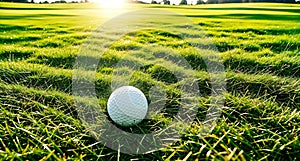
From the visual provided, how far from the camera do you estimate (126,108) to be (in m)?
3.19

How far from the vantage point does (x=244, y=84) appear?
4059 millimetres

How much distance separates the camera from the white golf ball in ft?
10.5

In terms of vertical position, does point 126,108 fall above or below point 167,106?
above

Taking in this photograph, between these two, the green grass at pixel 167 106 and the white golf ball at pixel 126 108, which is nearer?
the green grass at pixel 167 106

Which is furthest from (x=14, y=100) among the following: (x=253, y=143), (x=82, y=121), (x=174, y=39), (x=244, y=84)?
(x=174, y=39)

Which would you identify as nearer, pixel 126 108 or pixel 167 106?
pixel 126 108

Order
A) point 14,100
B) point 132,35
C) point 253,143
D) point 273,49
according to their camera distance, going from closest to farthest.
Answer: point 253,143, point 14,100, point 273,49, point 132,35

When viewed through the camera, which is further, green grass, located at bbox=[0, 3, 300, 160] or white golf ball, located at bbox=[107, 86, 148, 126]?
white golf ball, located at bbox=[107, 86, 148, 126]

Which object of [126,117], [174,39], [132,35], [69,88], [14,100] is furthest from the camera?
[132,35]

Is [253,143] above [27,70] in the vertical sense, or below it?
below

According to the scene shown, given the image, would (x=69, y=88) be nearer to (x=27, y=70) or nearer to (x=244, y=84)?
(x=27, y=70)

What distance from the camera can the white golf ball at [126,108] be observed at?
3.20m

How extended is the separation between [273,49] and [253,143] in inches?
152

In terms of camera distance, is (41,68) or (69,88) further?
(41,68)
